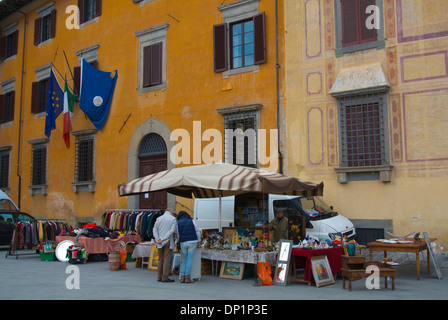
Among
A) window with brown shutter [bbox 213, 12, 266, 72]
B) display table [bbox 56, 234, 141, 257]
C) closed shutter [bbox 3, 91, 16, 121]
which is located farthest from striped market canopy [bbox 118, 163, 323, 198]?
closed shutter [bbox 3, 91, 16, 121]

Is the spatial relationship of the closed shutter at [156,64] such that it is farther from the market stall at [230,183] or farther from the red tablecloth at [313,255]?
the red tablecloth at [313,255]

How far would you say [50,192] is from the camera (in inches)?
857

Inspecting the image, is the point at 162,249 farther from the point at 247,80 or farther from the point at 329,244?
the point at 247,80

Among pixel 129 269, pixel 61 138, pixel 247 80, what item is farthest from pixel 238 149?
pixel 61 138

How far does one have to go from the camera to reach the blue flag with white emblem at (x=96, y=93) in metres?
19.0

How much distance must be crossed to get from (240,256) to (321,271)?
5.62ft

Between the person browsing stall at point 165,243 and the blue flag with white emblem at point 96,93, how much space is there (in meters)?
10.6

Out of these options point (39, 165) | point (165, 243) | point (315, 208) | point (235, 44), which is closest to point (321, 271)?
point (165, 243)

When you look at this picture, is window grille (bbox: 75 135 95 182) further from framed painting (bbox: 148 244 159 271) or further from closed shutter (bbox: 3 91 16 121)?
framed painting (bbox: 148 244 159 271)

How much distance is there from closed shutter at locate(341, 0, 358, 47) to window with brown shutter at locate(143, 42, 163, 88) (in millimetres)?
7137

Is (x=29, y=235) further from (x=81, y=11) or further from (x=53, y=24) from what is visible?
(x=53, y=24)

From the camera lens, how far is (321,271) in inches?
360

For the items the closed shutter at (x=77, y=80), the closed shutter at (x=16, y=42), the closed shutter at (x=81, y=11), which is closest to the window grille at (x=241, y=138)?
the closed shutter at (x=77, y=80)

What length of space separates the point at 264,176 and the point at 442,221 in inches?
202
